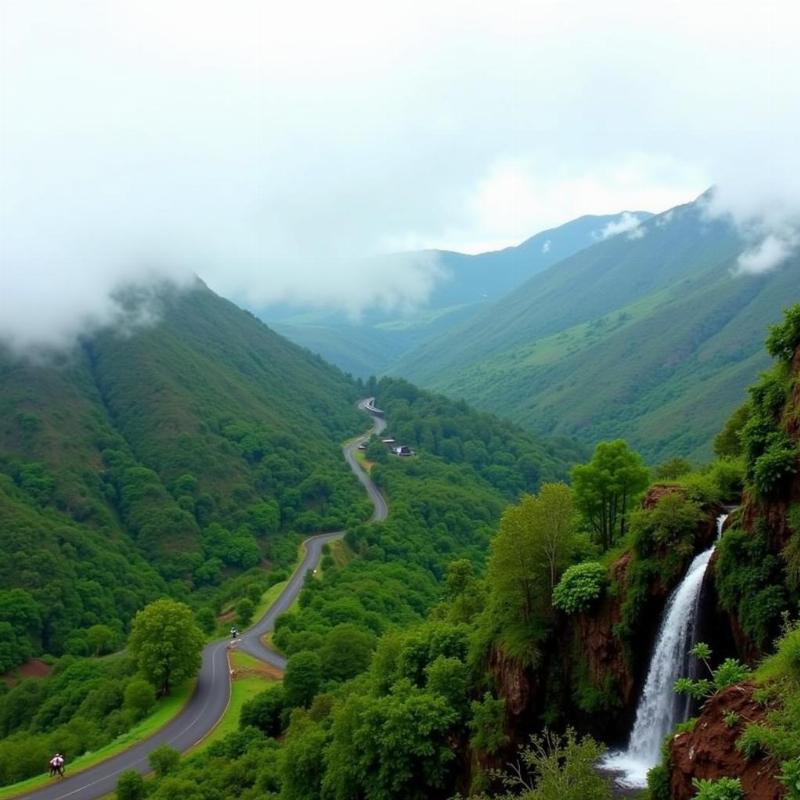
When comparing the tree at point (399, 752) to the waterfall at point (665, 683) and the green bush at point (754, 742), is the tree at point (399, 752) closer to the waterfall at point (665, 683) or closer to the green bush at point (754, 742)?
the waterfall at point (665, 683)

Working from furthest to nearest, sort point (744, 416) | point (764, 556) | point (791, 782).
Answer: point (744, 416) < point (764, 556) < point (791, 782)

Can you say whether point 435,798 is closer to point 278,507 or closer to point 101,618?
point 101,618

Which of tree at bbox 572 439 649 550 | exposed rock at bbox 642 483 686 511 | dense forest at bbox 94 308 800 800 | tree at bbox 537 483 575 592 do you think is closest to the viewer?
dense forest at bbox 94 308 800 800

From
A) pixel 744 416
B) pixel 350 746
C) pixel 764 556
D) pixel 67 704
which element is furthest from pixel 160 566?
pixel 764 556

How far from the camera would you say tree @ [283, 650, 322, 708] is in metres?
61.8

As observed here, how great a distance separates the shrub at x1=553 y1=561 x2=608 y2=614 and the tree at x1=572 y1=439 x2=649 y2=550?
19.1ft

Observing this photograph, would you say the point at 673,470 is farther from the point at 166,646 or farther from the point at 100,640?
the point at 100,640

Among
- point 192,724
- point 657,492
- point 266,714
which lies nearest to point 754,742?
point 657,492

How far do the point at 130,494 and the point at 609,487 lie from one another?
138m

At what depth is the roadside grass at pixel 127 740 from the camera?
57.8 meters

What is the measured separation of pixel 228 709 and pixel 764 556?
56.7 metres

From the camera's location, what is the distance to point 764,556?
29578 millimetres

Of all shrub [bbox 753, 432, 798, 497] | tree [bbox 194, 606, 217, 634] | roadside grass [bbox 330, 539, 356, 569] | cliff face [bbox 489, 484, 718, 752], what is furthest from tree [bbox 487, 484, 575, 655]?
roadside grass [bbox 330, 539, 356, 569]

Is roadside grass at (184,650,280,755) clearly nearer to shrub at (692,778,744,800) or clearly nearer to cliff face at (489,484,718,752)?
cliff face at (489,484,718,752)
